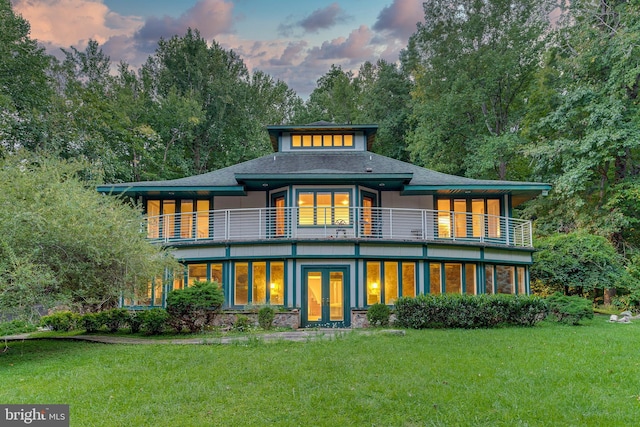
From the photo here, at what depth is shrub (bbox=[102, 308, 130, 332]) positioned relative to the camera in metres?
14.5

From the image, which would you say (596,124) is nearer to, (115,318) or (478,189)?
(478,189)

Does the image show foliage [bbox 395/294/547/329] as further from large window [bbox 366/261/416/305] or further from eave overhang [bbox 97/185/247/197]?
eave overhang [bbox 97/185/247/197]

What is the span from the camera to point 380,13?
35219 mm

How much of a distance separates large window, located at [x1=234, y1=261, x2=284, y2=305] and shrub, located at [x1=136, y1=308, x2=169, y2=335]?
137 inches

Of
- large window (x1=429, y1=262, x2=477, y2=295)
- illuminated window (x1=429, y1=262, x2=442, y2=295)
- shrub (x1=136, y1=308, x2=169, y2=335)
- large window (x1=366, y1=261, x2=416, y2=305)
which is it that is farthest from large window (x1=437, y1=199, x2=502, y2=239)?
shrub (x1=136, y1=308, x2=169, y2=335)

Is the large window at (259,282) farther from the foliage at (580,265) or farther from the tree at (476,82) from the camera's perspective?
the tree at (476,82)

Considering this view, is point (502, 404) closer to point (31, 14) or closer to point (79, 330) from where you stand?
point (79, 330)

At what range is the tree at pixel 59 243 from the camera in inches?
368

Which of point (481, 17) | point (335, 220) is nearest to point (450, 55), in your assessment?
point (481, 17)

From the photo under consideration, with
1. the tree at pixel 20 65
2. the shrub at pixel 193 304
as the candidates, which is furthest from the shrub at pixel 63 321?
the tree at pixel 20 65

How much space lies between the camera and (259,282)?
647 inches

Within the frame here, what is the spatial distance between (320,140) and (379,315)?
9.98 metres

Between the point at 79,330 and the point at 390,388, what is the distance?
12.9 meters

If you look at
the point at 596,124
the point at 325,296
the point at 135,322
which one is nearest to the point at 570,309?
the point at 325,296
